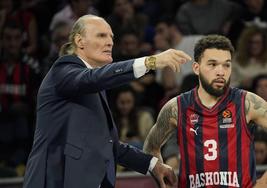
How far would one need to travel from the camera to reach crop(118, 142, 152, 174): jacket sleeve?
4.95m

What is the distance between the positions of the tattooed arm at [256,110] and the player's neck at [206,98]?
0.18 metres

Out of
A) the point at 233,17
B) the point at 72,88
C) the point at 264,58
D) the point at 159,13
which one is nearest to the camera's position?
the point at 72,88

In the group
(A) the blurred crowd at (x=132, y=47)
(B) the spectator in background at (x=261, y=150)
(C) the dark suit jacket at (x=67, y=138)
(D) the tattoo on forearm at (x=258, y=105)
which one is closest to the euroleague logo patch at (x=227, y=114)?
(D) the tattoo on forearm at (x=258, y=105)

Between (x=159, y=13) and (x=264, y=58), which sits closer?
(x=264, y=58)

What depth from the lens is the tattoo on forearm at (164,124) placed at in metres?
4.87

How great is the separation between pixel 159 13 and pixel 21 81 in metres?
2.10

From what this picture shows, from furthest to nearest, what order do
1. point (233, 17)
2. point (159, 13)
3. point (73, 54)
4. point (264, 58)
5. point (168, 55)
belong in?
point (159, 13) → point (233, 17) → point (264, 58) → point (73, 54) → point (168, 55)

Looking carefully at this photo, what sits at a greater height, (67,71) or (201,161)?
(67,71)

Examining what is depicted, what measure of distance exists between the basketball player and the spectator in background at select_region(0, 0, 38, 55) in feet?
13.7

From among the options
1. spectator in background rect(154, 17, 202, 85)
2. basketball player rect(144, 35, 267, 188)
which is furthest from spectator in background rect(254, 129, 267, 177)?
basketball player rect(144, 35, 267, 188)

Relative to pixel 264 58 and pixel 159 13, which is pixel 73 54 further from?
pixel 159 13

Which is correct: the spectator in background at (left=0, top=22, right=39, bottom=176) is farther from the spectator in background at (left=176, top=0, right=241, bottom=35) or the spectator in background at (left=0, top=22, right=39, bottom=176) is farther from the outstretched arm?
the outstretched arm

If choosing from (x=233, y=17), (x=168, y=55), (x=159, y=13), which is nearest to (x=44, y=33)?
(x=159, y=13)

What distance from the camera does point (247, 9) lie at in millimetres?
8758
